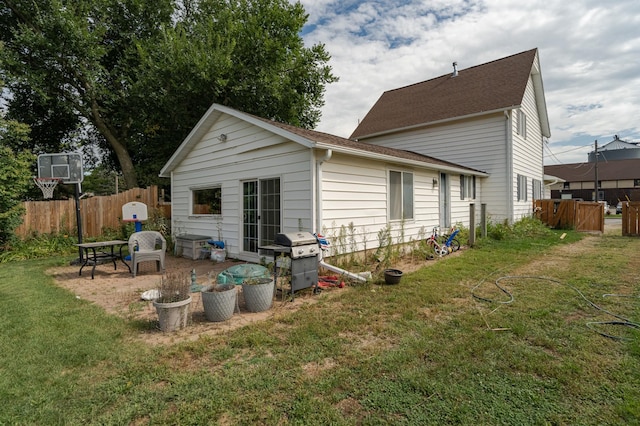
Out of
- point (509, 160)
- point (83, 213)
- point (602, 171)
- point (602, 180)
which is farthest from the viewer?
point (602, 171)

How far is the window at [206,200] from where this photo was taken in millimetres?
10094

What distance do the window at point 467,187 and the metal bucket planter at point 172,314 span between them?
1014cm

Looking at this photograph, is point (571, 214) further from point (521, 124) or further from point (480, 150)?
point (480, 150)

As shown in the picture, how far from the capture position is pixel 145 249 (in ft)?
23.6

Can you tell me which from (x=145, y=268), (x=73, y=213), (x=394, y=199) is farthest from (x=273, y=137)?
(x=73, y=213)

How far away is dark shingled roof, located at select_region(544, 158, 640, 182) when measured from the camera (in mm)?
35781

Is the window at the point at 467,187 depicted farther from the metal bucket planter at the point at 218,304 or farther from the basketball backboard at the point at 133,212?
the basketball backboard at the point at 133,212

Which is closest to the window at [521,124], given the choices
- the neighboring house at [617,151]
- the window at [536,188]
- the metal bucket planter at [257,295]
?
the window at [536,188]

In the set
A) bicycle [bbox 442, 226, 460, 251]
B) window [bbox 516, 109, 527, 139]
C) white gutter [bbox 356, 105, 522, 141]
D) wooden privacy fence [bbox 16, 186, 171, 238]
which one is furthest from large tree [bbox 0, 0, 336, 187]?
bicycle [bbox 442, 226, 460, 251]

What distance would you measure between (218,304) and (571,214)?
52.9ft

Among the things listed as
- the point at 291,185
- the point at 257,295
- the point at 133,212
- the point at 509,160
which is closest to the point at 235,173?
the point at 291,185

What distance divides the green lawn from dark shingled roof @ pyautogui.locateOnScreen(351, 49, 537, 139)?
32.0 ft

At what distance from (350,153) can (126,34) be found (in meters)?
15.4

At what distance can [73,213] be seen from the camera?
11.0m
